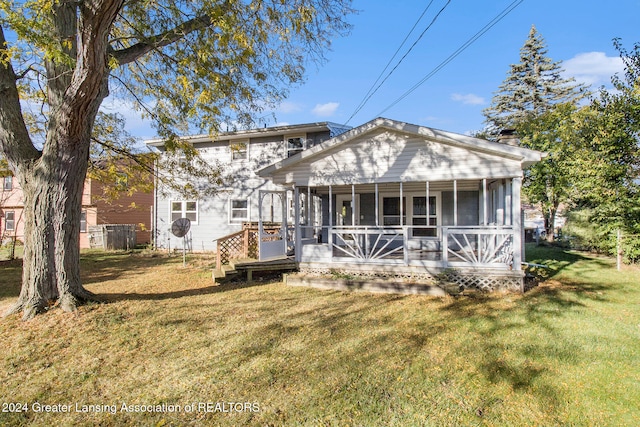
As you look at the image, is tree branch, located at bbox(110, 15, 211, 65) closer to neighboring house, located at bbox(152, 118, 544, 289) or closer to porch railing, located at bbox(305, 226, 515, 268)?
neighboring house, located at bbox(152, 118, 544, 289)

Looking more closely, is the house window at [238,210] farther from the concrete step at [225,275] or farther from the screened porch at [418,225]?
the concrete step at [225,275]

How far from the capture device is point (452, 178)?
327 inches

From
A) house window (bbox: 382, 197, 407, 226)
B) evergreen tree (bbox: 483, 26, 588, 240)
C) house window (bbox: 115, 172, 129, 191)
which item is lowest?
house window (bbox: 382, 197, 407, 226)

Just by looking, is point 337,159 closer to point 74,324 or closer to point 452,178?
point 452,178

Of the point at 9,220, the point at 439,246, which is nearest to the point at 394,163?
the point at 439,246

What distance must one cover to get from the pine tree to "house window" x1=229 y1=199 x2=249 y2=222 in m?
27.9

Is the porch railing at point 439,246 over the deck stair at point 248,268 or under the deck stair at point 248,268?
over

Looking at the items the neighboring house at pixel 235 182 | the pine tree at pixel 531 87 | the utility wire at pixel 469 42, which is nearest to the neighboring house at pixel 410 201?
the neighboring house at pixel 235 182

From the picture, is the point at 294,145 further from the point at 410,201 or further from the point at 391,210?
→ the point at 410,201

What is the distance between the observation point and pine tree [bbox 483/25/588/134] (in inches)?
1200

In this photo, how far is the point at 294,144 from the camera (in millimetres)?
14555

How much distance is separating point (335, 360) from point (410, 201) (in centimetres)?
804

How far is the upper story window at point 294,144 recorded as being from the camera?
47.1ft

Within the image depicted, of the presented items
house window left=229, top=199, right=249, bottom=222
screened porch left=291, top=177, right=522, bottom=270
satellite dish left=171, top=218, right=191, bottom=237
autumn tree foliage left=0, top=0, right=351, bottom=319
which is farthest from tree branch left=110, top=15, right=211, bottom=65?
house window left=229, top=199, right=249, bottom=222
